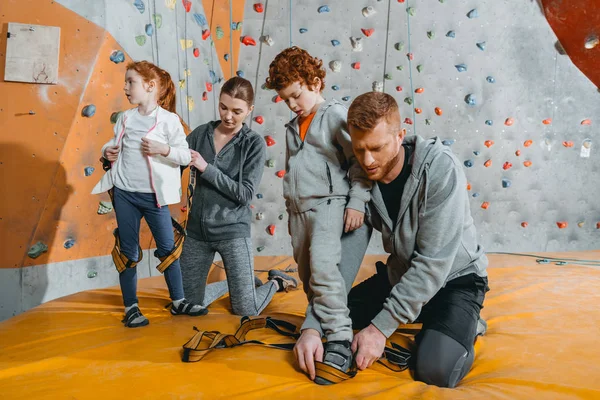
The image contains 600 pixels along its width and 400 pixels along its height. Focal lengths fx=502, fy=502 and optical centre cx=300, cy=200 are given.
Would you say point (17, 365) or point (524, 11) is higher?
point (524, 11)

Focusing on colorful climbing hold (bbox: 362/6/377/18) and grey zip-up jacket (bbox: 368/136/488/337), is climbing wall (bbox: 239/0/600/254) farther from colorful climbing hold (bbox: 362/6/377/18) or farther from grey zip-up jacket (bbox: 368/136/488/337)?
grey zip-up jacket (bbox: 368/136/488/337)

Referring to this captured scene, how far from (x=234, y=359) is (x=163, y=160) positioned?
0.93m

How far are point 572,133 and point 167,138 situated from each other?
3.59m

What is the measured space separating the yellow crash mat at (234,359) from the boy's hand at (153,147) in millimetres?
688

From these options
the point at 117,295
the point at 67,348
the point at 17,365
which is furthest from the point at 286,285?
the point at 17,365

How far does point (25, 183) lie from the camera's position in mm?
2361

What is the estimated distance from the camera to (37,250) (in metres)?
2.40

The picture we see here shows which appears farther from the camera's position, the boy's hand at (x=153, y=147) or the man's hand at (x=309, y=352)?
the boy's hand at (x=153, y=147)

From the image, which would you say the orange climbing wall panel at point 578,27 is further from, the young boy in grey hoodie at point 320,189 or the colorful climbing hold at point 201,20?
the young boy in grey hoodie at point 320,189

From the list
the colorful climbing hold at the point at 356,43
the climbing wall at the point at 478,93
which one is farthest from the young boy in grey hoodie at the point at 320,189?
the colorful climbing hold at the point at 356,43

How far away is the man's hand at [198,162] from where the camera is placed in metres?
2.17

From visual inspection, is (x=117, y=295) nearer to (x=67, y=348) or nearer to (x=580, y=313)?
(x=67, y=348)

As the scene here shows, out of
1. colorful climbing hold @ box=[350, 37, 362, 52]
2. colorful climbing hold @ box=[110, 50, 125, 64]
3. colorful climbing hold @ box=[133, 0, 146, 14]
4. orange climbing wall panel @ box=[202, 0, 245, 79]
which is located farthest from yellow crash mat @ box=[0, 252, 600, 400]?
colorful climbing hold @ box=[350, 37, 362, 52]

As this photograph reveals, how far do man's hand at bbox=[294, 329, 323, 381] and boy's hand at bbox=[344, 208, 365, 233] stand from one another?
14.7 inches
